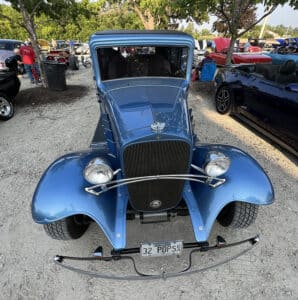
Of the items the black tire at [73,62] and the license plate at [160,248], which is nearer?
the license plate at [160,248]

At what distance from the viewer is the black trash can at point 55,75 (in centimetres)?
842

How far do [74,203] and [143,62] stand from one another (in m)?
2.13

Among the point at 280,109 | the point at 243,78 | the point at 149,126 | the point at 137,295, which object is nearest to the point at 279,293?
the point at 137,295

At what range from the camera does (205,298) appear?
7.66ft

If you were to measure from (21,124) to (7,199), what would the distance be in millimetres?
3215

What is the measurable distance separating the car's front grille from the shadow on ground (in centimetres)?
638

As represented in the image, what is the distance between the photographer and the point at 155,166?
7.30 feet

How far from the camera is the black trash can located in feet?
27.6

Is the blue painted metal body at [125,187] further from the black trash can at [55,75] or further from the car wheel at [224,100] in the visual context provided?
the black trash can at [55,75]

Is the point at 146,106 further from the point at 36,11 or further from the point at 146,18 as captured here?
the point at 146,18

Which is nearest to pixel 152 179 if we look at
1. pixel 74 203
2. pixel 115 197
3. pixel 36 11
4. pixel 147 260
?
pixel 115 197

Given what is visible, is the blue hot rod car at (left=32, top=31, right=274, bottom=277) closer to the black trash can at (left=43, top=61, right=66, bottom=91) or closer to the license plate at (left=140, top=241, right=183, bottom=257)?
the license plate at (left=140, top=241, right=183, bottom=257)

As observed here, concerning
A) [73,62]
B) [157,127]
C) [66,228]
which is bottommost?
[73,62]

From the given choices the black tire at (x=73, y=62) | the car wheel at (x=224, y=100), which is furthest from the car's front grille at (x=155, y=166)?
the black tire at (x=73, y=62)
